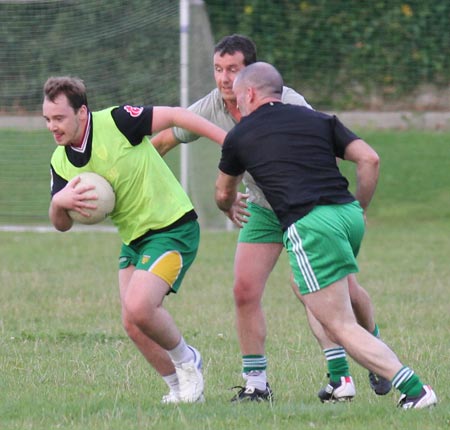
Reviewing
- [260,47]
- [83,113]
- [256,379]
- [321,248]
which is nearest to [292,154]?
[321,248]

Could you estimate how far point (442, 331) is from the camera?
29.3 ft

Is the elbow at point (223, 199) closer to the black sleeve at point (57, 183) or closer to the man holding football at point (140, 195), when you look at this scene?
the man holding football at point (140, 195)

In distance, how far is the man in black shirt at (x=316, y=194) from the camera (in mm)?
5441

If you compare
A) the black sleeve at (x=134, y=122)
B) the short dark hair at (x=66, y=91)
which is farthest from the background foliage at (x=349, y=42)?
the short dark hair at (x=66, y=91)

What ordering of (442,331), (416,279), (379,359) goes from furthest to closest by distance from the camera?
(416,279) < (442,331) < (379,359)

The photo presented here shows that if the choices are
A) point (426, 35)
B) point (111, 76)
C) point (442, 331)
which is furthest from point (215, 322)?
point (426, 35)

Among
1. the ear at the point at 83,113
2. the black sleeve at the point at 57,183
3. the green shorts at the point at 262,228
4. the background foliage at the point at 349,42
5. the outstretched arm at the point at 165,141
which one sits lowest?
the background foliage at the point at 349,42

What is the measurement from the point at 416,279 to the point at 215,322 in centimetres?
352

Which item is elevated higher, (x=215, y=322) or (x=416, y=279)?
(x=215, y=322)

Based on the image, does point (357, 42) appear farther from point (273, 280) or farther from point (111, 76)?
point (273, 280)

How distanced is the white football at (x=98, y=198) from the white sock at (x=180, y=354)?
2.72 ft

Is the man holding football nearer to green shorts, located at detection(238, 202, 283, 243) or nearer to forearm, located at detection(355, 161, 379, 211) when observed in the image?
green shorts, located at detection(238, 202, 283, 243)

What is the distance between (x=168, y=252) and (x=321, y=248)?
3.22ft

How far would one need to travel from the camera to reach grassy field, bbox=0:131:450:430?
18.1 ft
